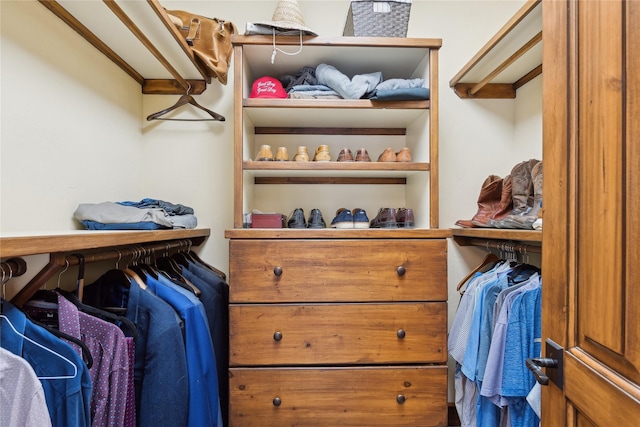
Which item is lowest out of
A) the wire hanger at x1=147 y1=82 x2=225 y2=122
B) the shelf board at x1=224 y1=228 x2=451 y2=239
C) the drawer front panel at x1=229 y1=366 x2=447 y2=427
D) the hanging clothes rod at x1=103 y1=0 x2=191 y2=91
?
the drawer front panel at x1=229 y1=366 x2=447 y2=427

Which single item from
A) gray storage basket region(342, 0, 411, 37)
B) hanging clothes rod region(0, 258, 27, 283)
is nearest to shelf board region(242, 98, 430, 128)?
gray storage basket region(342, 0, 411, 37)

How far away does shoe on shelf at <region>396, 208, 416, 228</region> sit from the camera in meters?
1.47

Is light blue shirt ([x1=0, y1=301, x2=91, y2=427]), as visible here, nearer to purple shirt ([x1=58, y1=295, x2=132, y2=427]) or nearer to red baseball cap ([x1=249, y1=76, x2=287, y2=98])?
purple shirt ([x1=58, y1=295, x2=132, y2=427])

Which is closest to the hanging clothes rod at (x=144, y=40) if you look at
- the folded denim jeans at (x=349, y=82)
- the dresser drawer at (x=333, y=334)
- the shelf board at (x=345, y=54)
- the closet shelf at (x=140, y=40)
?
Result: the closet shelf at (x=140, y=40)

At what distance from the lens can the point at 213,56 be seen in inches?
62.9

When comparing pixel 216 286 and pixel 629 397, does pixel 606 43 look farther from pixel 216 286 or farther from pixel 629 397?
pixel 216 286

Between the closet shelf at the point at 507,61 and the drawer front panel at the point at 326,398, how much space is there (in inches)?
50.5

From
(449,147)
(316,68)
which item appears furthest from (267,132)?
(449,147)

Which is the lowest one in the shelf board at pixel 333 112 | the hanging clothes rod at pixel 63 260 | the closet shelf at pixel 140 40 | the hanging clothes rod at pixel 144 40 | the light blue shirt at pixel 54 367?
→ the light blue shirt at pixel 54 367

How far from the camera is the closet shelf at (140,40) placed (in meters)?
1.13

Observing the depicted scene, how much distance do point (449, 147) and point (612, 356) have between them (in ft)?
4.67

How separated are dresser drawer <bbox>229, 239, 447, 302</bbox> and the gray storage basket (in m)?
0.85

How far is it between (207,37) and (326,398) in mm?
1583

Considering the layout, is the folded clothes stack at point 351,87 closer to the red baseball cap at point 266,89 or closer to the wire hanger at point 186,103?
the red baseball cap at point 266,89
